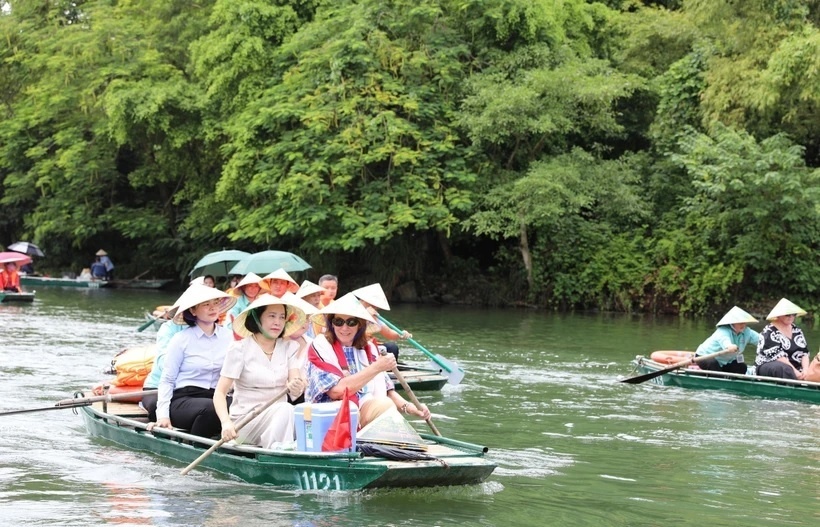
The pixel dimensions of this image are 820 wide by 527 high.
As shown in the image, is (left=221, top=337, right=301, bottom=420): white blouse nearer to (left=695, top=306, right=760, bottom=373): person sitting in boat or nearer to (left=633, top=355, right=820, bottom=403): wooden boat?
(left=633, top=355, right=820, bottom=403): wooden boat

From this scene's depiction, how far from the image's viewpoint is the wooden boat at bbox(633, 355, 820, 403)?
13984 millimetres

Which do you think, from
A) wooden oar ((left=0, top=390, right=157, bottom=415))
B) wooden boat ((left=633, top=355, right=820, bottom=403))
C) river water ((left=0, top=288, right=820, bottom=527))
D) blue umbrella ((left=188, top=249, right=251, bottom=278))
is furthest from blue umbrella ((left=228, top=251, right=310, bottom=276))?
wooden oar ((left=0, top=390, right=157, bottom=415))

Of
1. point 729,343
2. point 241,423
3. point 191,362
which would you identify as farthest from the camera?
point 729,343

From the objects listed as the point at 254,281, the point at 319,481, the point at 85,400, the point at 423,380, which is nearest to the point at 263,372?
the point at 319,481

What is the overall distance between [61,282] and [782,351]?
27.3 meters

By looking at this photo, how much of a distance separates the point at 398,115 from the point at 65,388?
16.8 m

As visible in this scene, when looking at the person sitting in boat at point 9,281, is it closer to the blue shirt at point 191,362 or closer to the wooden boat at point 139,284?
the wooden boat at point 139,284

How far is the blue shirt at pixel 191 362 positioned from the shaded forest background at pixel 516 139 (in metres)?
17.2

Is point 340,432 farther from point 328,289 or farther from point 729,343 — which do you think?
point 729,343

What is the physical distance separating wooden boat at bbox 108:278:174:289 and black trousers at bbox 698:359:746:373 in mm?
24754

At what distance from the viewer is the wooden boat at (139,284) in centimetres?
3728

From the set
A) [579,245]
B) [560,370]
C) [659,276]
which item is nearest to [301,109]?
[579,245]

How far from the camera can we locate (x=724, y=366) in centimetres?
1525

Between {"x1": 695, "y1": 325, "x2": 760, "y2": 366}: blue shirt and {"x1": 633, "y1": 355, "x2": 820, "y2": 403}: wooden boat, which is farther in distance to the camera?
{"x1": 695, "y1": 325, "x2": 760, "y2": 366}: blue shirt
